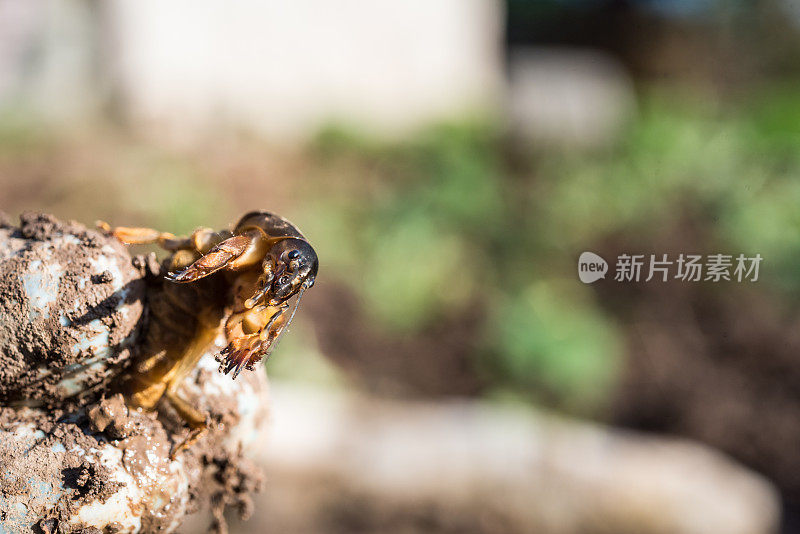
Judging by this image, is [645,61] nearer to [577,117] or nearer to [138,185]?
[577,117]

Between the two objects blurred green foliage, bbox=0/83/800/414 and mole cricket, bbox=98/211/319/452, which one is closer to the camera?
mole cricket, bbox=98/211/319/452

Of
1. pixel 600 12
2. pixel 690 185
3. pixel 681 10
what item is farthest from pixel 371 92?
pixel 600 12

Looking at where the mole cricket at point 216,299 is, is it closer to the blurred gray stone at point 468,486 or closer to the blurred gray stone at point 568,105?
the blurred gray stone at point 468,486

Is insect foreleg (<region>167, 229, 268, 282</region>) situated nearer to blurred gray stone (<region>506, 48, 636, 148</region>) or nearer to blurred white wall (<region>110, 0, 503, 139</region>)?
blurred white wall (<region>110, 0, 503, 139</region>)

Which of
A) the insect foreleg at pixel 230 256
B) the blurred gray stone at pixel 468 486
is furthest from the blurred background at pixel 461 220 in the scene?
the insect foreleg at pixel 230 256

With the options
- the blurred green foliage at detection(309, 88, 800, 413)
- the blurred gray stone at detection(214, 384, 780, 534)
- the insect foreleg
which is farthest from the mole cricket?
the blurred green foliage at detection(309, 88, 800, 413)

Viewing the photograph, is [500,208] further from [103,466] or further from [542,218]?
[103,466]
